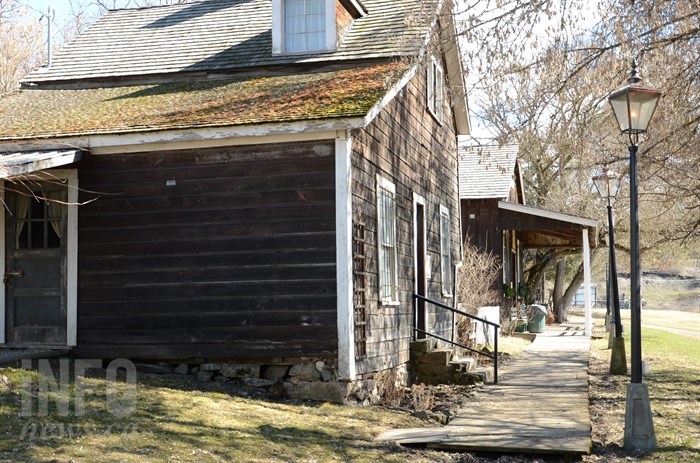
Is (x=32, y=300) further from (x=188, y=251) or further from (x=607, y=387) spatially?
(x=607, y=387)

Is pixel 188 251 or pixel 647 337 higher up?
pixel 188 251

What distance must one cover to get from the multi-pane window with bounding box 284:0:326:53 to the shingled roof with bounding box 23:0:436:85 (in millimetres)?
306

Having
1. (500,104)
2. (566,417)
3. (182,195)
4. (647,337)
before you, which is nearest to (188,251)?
(182,195)

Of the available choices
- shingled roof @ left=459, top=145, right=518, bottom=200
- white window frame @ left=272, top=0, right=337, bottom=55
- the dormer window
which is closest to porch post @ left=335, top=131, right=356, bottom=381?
white window frame @ left=272, top=0, right=337, bottom=55

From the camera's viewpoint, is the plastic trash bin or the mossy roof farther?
the plastic trash bin

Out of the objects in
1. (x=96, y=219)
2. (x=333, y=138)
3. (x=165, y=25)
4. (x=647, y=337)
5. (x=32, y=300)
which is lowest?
(x=647, y=337)

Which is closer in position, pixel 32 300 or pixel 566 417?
pixel 566 417

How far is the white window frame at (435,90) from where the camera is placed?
16453mm

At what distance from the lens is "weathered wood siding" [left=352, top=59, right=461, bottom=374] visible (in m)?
11.9

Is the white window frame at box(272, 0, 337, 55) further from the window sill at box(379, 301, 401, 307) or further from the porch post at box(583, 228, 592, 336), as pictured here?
the porch post at box(583, 228, 592, 336)

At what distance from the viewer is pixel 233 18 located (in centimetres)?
1675

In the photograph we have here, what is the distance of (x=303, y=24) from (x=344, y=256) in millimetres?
5420

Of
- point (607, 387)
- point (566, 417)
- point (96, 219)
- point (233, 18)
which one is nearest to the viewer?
point (566, 417)

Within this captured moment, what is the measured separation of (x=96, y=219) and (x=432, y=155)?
738cm
